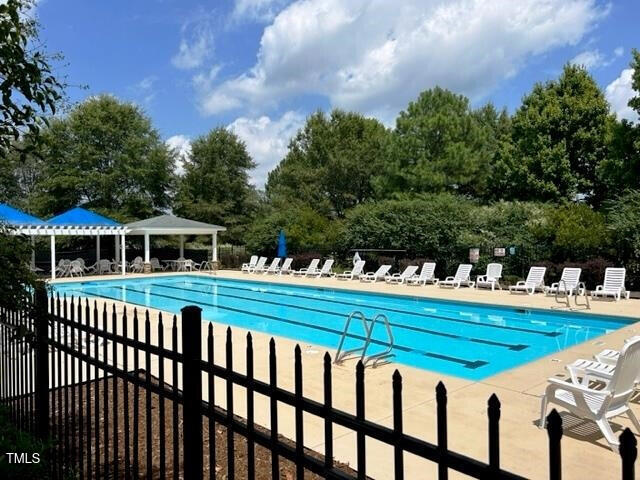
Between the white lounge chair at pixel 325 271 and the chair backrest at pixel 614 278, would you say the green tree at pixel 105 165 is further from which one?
the chair backrest at pixel 614 278

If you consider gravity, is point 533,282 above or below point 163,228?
below

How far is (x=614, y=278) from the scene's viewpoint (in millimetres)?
13828

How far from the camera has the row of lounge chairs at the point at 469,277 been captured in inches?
541

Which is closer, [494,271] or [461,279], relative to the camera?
[494,271]

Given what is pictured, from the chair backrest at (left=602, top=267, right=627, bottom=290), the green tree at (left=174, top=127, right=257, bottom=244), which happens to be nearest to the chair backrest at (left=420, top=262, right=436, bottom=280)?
the chair backrest at (left=602, top=267, right=627, bottom=290)

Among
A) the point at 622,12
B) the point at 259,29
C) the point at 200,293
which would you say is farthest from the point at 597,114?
the point at 200,293

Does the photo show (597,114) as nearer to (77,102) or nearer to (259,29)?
(259,29)

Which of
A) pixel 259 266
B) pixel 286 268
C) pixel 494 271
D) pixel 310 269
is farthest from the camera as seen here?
pixel 259 266

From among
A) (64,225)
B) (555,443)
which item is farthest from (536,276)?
(64,225)

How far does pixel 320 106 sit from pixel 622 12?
28718 millimetres

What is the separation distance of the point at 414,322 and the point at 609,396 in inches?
309

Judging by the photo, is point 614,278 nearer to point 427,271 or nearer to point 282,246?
point 427,271

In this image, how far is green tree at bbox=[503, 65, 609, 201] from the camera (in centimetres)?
2580

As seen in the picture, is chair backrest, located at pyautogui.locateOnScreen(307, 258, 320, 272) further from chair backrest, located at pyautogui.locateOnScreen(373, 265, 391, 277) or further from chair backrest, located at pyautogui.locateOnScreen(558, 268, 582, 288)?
chair backrest, located at pyautogui.locateOnScreen(558, 268, 582, 288)
